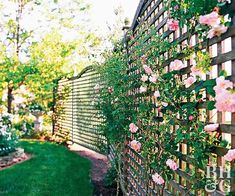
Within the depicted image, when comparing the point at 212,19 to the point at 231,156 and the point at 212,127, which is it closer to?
the point at 212,127

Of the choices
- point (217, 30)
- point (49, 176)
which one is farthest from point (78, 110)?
point (217, 30)

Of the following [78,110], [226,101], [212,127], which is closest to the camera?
[226,101]

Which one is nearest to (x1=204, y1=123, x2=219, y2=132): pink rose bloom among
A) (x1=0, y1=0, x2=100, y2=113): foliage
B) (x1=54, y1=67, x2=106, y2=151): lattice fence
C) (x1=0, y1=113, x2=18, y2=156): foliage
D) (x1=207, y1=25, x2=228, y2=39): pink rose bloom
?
(x1=207, y1=25, x2=228, y2=39): pink rose bloom

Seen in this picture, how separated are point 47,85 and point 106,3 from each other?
4.83m

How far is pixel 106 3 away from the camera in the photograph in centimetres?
1455

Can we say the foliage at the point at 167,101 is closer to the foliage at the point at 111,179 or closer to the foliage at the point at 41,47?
the foliage at the point at 111,179

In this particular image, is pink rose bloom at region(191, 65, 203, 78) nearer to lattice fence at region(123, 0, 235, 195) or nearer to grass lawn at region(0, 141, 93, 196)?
lattice fence at region(123, 0, 235, 195)

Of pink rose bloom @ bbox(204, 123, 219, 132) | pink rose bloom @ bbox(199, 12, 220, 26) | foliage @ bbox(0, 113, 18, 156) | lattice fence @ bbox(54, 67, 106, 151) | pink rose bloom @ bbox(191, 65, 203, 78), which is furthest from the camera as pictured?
lattice fence @ bbox(54, 67, 106, 151)
